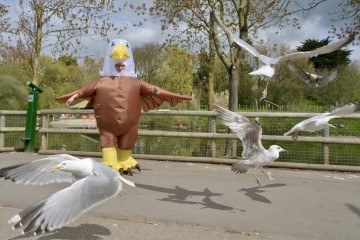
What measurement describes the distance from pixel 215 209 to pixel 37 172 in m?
2.28

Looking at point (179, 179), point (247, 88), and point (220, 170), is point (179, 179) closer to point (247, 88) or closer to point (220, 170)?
point (220, 170)

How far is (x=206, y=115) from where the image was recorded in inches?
368

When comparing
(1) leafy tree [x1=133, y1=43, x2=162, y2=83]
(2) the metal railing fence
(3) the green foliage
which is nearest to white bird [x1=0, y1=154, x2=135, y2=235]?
(2) the metal railing fence

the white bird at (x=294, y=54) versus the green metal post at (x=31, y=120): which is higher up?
the white bird at (x=294, y=54)

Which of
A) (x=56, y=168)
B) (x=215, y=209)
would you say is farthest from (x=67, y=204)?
(x=215, y=209)

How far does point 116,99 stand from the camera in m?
6.66

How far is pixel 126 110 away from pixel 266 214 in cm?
Result: 292

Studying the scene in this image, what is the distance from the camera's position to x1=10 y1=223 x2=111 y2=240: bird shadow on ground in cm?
396

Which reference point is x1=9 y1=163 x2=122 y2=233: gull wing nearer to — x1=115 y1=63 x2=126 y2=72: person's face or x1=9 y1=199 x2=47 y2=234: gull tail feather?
x1=9 y1=199 x2=47 y2=234: gull tail feather

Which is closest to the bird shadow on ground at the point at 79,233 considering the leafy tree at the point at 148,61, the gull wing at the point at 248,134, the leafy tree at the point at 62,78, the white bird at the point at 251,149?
the white bird at the point at 251,149

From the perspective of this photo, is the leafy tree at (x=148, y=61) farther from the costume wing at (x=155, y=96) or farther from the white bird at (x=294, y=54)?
the white bird at (x=294, y=54)

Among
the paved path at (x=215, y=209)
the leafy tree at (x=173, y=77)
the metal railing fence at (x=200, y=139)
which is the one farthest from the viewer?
the leafy tree at (x=173, y=77)

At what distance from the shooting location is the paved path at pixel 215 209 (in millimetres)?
4199

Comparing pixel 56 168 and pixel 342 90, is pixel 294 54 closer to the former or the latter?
pixel 56 168
